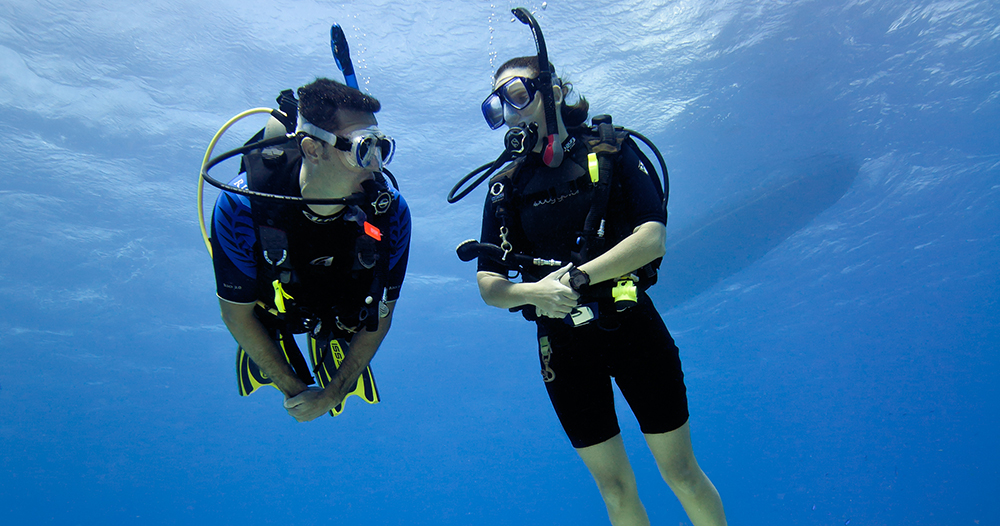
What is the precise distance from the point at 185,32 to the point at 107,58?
234 cm

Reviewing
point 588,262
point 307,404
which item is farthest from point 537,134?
point 307,404

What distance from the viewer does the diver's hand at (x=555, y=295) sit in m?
2.63

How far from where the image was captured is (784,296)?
2995 centimetres

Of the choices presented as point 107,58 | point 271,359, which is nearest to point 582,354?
point 271,359

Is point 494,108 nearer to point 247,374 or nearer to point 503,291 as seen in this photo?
point 503,291

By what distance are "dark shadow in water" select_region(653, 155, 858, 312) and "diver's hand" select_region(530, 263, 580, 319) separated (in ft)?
60.2

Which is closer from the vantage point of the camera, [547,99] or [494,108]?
[547,99]

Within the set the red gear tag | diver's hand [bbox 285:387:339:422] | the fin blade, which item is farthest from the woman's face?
the fin blade

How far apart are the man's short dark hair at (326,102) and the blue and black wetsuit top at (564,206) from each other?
1.09m

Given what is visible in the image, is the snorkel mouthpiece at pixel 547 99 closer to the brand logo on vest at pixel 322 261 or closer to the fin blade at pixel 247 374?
the brand logo on vest at pixel 322 261

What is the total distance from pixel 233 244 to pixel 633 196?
2.49 metres

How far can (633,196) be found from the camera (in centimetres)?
302

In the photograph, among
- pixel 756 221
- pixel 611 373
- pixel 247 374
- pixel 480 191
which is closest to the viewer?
pixel 611 373

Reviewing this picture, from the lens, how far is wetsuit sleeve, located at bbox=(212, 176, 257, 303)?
9.34 ft
